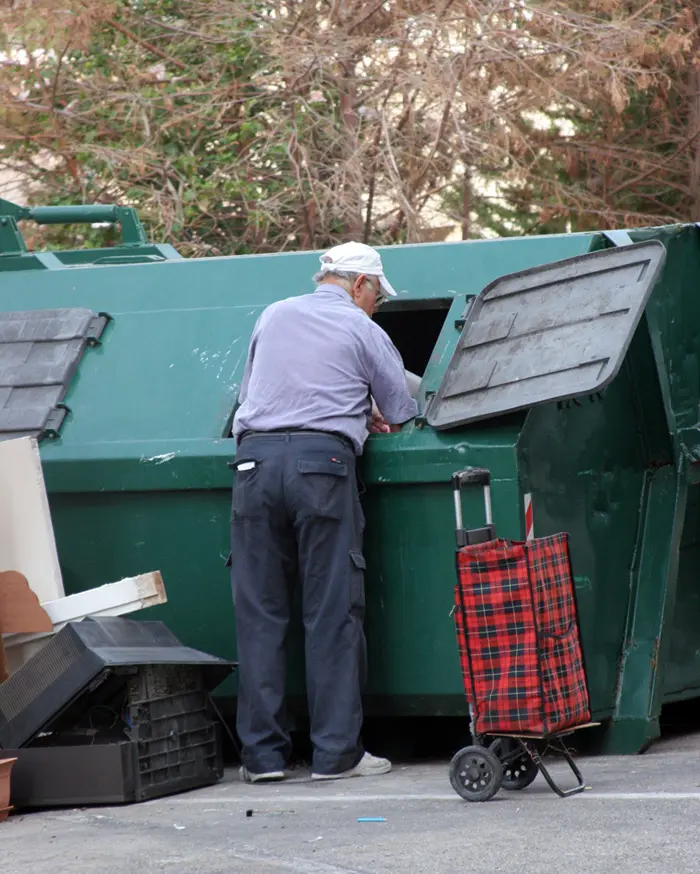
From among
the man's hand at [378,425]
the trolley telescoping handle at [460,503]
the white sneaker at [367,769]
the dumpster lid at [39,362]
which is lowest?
the white sneaker at [367,769]

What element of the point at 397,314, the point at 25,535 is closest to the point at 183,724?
the point at 25,535

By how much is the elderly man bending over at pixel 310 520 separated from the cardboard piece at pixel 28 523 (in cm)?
58

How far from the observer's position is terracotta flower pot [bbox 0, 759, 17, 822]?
14.1 ft

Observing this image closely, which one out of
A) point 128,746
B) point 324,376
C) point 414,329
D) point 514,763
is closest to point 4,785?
point 128,746

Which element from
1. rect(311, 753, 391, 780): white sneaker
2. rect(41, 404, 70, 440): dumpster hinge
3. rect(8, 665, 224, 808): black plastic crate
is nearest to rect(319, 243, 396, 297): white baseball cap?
rect(41, 404, 70, 440): dumpster hinge

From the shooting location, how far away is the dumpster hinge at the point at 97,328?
18.1 feet

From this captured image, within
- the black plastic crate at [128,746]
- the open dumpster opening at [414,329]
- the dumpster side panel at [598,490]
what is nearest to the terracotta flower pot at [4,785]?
the black plastic crate at [128,746]

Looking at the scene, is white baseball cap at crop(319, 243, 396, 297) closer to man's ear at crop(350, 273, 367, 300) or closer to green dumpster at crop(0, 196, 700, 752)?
man's ear at crop(350, 273, 367, 300)

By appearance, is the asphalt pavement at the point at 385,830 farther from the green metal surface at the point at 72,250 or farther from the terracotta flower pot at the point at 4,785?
the green metal surface at the point at 72,250

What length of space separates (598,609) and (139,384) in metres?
1.67

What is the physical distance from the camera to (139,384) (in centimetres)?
535

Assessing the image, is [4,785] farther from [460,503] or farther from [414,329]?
[414,329]

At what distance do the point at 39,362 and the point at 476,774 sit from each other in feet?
7.31

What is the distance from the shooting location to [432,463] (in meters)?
4.77
